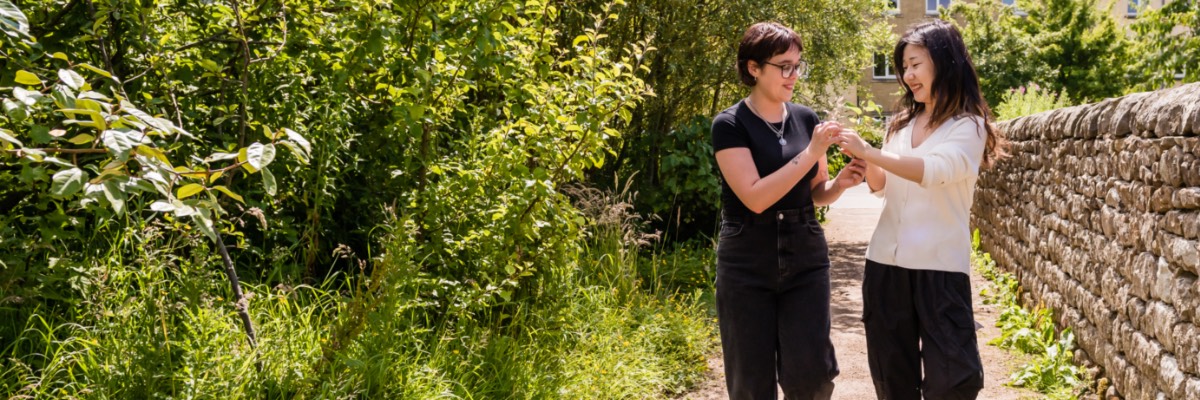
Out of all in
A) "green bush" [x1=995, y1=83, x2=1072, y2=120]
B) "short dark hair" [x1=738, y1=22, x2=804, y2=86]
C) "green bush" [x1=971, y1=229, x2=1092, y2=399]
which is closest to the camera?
"short dark hair" [x1=738, y1=22, x2=804, y2=86]

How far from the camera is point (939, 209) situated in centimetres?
335

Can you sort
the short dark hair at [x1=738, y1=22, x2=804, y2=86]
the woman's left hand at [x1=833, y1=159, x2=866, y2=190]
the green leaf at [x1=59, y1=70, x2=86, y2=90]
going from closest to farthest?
the green leaf at [x1=59, y1=70, x2=86, y2=90], the short dark hair at [x1=738, y1=22, x2=804, y2=86], the woman's left hand at [x1=833, y1=159, x2=866, y2=190]

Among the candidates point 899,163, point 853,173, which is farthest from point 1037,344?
point 899,163

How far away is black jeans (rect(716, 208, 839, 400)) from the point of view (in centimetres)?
347

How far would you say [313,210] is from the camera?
14.9 ft

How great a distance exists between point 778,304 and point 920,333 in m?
0.47

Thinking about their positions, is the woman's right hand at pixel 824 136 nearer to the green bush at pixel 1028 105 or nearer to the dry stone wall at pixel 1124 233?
the dry stone wall at pixel 1124 233

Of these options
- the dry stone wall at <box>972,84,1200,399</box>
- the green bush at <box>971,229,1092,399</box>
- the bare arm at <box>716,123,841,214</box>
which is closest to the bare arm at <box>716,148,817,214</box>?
the bare arm at <box>716,123,841,214</box>

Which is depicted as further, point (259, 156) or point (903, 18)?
point (903, 18)

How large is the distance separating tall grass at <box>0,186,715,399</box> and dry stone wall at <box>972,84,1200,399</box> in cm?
221

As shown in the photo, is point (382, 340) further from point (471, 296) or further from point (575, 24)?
point (575, 24)

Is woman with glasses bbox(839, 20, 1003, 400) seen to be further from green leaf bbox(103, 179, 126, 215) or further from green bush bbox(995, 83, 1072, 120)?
green bush bbox(995, 83, 1072, 120)

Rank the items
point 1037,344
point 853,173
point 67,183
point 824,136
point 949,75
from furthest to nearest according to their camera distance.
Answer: point 1037,344, point 853,173, point 949,75, point 824,136, point 67,183

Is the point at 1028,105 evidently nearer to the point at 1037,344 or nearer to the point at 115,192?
the point at 1037,344
